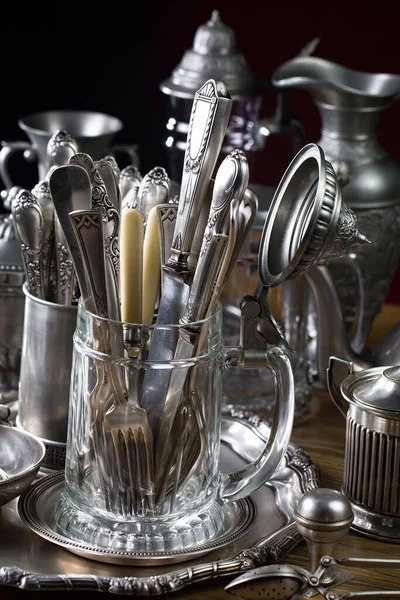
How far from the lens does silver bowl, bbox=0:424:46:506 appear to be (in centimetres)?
53

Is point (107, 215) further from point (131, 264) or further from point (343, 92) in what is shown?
point (343, 92)

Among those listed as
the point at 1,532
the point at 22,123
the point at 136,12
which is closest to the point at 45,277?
the point at 1,532

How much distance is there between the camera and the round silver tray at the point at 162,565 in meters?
0.48

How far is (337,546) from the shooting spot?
0.54 metres

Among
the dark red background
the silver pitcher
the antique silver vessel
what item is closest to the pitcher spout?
the silver pitcher

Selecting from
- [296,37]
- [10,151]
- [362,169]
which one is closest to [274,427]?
[362,169]

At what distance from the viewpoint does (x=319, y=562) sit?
1.61 ft

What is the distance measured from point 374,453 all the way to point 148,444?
13cm

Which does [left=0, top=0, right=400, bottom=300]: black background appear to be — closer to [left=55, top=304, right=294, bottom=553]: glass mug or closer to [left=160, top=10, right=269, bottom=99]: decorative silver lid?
[left=160, top=10, right=269, bottom=99]: decorative silver lid

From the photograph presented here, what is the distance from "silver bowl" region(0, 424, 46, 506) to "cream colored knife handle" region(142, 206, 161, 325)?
0.33 ft

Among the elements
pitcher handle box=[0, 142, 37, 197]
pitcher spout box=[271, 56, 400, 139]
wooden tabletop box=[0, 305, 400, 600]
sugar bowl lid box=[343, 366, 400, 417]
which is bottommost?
wooden tabletop box=[0, 305, 400, 600]

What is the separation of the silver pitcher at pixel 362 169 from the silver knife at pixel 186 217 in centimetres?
29

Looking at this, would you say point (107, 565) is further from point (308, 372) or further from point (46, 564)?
point (308, 372)

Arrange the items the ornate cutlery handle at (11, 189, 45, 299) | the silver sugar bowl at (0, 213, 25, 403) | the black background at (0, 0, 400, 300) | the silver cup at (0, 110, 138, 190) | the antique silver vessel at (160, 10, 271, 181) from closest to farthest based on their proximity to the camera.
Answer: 1. the ornate cutlery handle at (11, 189, 45, 299)
2. the silver sugar bowl at (0, 213, 25, 403)
3. the silver cup at (0, 110, 138, 190)
4. the antique silver vessel at (160, 10, 271, 181)
5. the black background at (0, 0, 400, 300)
